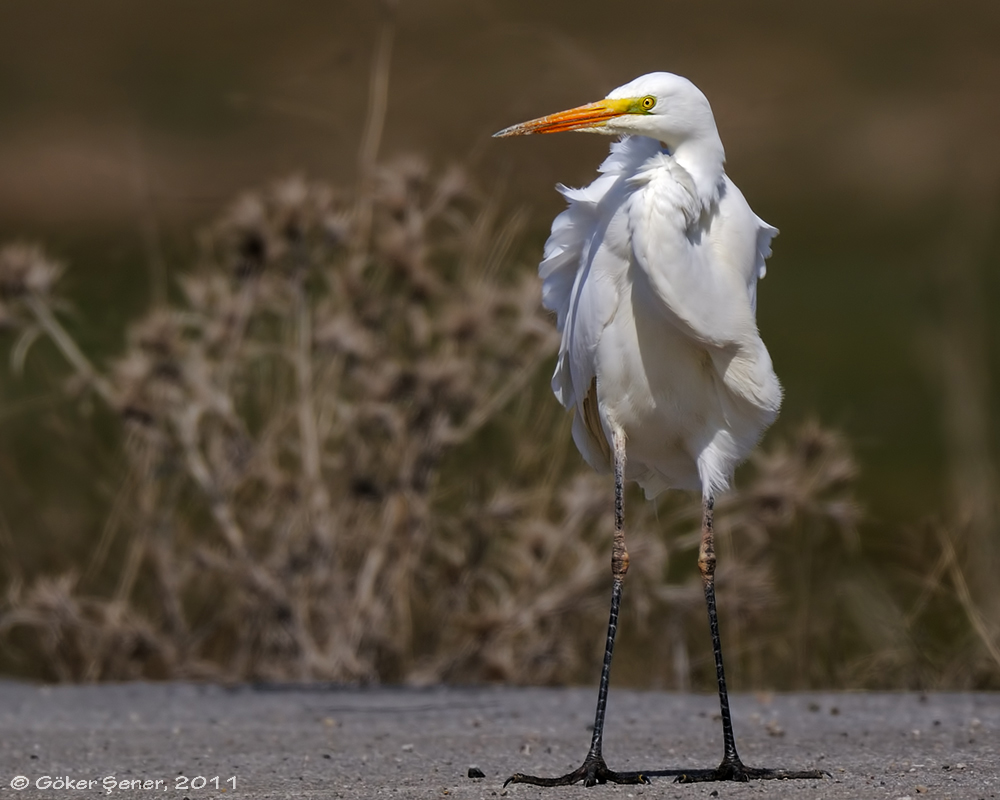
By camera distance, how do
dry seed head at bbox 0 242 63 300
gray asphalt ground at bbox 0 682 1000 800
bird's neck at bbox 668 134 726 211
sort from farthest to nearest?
dry seed head at bbox 0 242 63 300, bird's neck at bbox 668 134 726 211, gray asphalt ground at bbox 0 682 1000 800

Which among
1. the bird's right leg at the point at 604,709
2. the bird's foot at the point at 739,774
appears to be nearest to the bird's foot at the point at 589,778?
the bird's right leg at the point at 604,709

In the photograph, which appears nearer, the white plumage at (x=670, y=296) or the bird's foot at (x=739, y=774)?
the bird's foot at (x=739, y=774)

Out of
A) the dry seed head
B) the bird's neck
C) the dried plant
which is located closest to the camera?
the bird's neck

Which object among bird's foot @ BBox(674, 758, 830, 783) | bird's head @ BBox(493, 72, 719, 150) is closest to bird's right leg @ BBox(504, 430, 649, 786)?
bird's foot @ BBox(674, 758, 830, 783)

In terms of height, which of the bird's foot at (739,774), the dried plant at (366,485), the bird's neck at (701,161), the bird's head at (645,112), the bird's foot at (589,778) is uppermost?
the bird's head at (645,112)

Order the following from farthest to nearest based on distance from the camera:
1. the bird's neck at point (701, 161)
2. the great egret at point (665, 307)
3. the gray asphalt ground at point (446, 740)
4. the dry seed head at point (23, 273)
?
the dry seed head at point (23, 273)
the bird's neck at point (701, 161)
the great egret at point (665, 307)
the gray asphalt ground at point (446, 740)

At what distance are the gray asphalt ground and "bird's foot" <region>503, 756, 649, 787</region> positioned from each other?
72 millimetres

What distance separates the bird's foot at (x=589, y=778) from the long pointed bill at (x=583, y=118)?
5.19 feet

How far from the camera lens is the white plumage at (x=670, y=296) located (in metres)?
3.57

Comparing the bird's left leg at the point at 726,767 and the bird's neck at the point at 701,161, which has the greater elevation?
the bird's neck at the point at 701,161

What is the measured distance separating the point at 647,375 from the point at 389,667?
233 centimetres

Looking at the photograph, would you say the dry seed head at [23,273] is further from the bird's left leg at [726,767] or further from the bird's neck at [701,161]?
the bird's left leg at [726,767]

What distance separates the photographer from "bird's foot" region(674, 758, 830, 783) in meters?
3.40

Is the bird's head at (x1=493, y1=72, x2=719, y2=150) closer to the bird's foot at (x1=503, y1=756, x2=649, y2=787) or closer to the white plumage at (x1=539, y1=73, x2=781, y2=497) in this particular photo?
the white plumage at (x1=539, y1=73, x2=781, y2=497)
